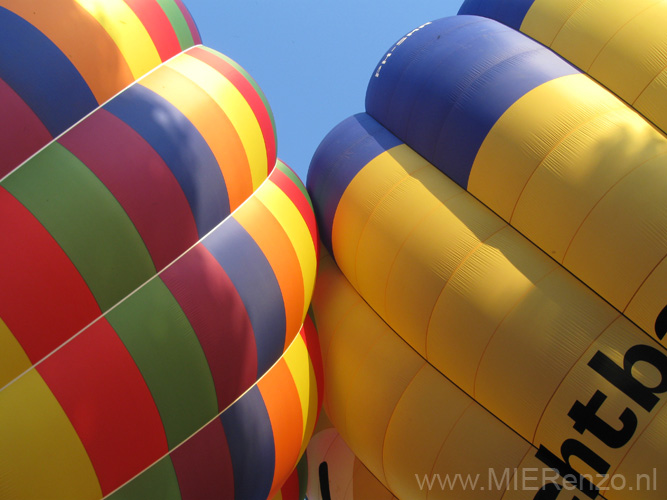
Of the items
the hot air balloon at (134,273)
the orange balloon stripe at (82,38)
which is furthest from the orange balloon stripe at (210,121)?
the orange balloon stripe at (82,38)

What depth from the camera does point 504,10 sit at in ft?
19.3

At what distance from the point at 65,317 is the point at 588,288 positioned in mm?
3343

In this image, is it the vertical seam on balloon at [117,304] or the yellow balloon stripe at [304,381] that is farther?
the yellow balloon stripe at [304,381]

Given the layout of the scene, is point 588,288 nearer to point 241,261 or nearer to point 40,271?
point 241,261

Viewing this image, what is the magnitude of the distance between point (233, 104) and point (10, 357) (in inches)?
95.1

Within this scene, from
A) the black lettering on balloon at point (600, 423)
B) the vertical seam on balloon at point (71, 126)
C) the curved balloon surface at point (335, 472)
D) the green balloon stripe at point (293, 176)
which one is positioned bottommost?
the curved balloon surface at point (335, 472)

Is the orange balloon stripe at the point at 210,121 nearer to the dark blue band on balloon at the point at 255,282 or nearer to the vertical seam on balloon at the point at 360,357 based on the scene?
the dark blue band on balloon at the point at 255,282

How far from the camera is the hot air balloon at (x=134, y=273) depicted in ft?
13.4

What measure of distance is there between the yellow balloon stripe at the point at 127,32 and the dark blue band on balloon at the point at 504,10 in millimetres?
2894

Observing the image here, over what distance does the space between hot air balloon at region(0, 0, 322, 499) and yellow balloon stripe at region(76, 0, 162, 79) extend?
0.01m

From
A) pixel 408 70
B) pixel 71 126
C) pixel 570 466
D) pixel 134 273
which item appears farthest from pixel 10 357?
pixel 408 70

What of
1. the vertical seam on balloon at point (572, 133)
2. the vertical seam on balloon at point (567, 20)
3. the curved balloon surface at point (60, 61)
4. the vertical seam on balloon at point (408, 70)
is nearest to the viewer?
the curved balloon surface at point (60, 61)

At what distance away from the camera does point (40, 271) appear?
407cm

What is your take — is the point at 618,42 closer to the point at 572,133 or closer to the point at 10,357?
the point at 572,133
